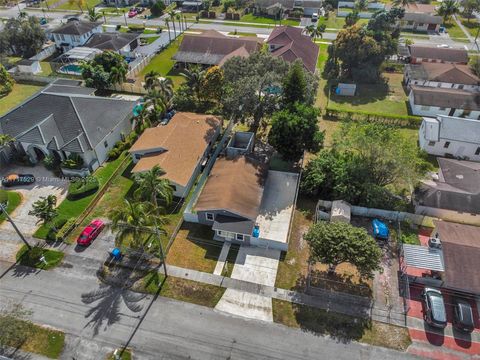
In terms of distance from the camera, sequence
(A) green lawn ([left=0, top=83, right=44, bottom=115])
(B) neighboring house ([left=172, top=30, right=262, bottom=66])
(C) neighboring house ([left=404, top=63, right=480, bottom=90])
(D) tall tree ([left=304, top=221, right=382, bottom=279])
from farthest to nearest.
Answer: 1. (B) neighboring house ([left=172, top=30, right=262, bottom=66])
2. (C) neighboring house ([left=404, top=63, right=480, bottom=90])
3. (A) green lawn ([left=0, top=83, right=44, bottom=115])
4. (D) tall tree ([left=304, top=221, right=382, bottom=279])

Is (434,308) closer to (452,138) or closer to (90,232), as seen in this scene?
(452,138)

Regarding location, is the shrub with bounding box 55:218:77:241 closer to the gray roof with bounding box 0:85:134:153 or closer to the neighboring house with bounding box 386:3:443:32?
the gray roof with bounding box 0:85:134:153

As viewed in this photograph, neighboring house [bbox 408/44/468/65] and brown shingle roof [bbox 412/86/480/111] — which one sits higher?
neighboring house [bbox 408/44/468/65]

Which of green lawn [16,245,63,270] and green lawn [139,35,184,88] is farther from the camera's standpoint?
green lawn [139,35,184,88]

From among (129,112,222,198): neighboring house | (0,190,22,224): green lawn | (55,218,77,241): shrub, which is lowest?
(0,190,22,224): green lawn

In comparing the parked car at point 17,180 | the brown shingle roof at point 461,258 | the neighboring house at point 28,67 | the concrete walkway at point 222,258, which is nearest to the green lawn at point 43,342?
the concrete walkway at point 222,258

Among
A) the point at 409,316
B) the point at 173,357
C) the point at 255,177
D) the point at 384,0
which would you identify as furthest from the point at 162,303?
the point at 384,0

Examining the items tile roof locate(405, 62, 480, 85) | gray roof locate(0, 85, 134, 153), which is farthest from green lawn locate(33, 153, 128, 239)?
tile roof locate(405, 62, 480, 85)

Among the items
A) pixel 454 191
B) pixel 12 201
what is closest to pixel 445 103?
pixel 454 191
